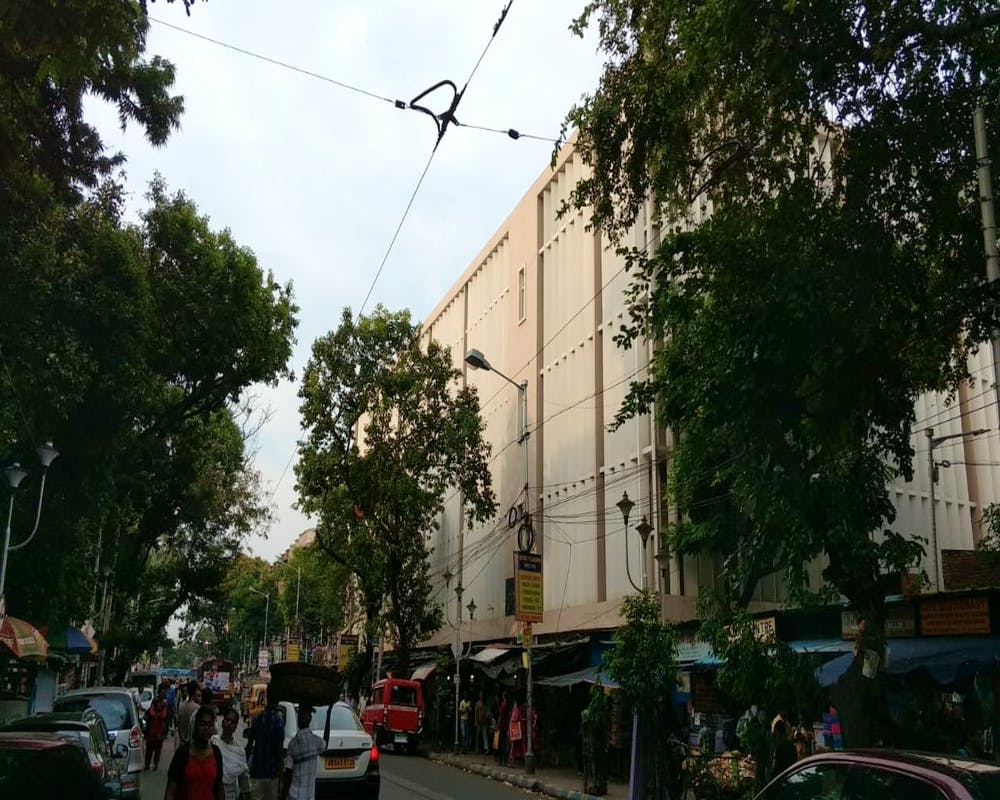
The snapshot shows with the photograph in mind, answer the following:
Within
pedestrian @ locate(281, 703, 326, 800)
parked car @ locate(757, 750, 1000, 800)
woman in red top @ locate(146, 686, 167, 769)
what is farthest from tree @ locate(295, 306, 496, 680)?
parked car @ locate(757, 750, 1000, 800)

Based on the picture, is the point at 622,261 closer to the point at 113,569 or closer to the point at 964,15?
the point at 964,15

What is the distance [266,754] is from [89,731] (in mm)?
2497

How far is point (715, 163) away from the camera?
40.3 feet

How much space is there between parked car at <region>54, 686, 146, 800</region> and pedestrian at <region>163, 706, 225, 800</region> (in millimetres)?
7653

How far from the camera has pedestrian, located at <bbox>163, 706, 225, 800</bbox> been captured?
7324 mm

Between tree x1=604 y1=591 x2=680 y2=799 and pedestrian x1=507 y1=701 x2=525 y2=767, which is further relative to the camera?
pedestrian x1=507 y1=701 x2=525 y2=767

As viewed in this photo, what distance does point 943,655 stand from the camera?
42.2 ft

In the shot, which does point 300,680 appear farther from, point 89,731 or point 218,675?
point 218,675

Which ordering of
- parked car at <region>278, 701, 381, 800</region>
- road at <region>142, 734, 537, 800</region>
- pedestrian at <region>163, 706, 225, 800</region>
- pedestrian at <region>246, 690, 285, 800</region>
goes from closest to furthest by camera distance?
pedestrian at <region>163, 706, 225, 800</region> → pedestrian at <region>246, 690, 285, 800</region> → parked car at <region>278, 701, 381, 800</region> → road at <region>142, 734, 537, 800</region>

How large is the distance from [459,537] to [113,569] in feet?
45.9

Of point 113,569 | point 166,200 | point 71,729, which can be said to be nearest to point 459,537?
point 113,569

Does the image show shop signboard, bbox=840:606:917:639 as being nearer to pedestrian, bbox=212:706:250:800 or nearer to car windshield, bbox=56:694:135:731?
pedestrian, bbox=212:706:250:800

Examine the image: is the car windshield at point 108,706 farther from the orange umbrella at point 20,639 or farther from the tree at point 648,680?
the tree at point 648,680

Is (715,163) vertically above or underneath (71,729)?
above
